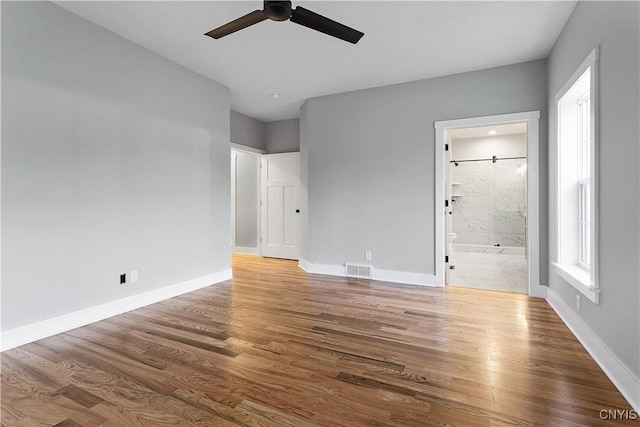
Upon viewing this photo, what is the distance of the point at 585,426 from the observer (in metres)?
1.48

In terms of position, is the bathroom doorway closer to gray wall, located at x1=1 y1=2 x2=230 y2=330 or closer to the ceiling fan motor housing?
gray wall, located at x1=1 y1=2 x2=230 y2=330

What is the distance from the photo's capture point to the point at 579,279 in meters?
2.48

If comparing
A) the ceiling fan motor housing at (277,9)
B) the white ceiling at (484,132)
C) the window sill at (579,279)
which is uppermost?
the white ceiling at (484,132)

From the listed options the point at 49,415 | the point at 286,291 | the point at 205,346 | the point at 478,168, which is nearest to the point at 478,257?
the point at 478,168

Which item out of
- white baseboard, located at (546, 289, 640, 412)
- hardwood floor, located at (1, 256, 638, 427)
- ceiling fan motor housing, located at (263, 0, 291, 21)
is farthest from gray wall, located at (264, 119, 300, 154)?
white baseboard, located at (546, 289, 640, 412)

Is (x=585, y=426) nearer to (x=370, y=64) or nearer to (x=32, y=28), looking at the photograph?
(x=370, y=64)

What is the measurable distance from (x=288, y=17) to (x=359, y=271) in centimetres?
335

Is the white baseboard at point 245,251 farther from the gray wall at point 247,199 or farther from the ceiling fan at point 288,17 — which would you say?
the ceiling fan at point 288,17

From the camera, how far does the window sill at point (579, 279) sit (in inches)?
83.6

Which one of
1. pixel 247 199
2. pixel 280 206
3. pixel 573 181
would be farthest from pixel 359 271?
pixel 247 199

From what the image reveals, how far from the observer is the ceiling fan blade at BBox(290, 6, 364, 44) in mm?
2061

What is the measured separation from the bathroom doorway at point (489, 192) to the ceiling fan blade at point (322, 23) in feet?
17.4

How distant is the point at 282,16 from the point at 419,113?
2607mm

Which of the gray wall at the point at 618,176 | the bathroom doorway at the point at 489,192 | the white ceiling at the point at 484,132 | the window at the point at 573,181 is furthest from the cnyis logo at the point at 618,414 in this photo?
the white ceiling at the point at 484,132
